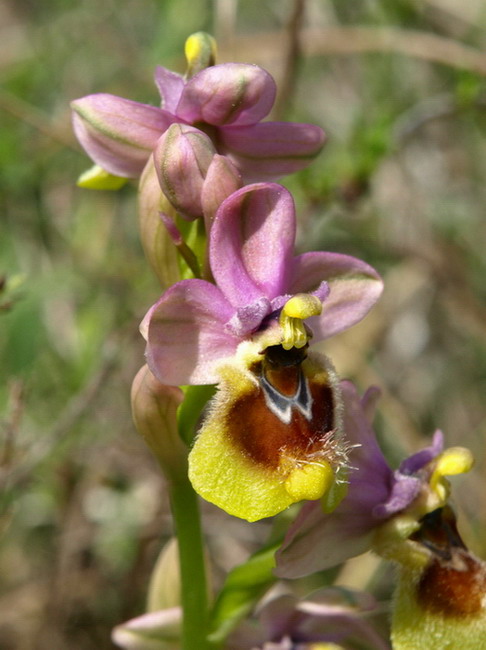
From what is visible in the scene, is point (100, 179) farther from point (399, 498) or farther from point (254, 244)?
point (399, 498)

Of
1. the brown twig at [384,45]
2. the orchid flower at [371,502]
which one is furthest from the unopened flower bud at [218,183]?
the brown twig at [384,45]

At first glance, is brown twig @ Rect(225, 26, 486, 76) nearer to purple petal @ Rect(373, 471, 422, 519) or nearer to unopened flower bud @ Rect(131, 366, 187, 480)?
purple petal @ Rect(373, 471, 422, 519)

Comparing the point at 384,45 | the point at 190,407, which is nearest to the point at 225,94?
the point at 190,407

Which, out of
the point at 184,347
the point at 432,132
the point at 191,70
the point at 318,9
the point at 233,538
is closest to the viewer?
the point at 184,347

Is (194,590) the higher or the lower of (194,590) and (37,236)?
the higher

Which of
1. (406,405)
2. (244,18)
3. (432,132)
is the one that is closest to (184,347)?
(406,405)

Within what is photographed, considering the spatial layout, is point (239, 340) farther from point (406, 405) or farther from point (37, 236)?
point (406, 405)

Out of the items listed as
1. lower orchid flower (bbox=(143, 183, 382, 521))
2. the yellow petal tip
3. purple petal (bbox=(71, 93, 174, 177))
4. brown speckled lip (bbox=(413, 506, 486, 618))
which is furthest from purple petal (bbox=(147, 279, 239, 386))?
brown speckled lip (bbox=(413, 506, 486, 618))
